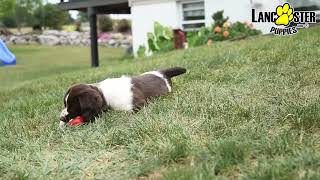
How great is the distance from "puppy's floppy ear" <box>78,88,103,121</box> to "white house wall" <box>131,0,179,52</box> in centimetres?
1398

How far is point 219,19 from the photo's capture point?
54.6 ft

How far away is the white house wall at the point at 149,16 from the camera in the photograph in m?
18.7

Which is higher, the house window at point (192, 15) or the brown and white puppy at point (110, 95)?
the house window at point (192, 15)

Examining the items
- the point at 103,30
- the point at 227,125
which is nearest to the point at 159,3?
the point at 227,125

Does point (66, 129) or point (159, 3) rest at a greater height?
point (159, 3)

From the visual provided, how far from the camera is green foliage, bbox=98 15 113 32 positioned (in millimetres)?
57500

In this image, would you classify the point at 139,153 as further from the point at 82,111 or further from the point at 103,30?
the point at 103,30

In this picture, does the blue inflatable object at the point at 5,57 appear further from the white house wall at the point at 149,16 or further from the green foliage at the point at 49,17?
the green foliage at the point at 49,17

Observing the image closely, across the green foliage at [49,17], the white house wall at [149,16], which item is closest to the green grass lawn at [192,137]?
the white house wall at [149,16]

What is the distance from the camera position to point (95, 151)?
380 centimetres

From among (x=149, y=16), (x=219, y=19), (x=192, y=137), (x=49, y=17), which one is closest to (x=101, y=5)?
(x=149, y=16)

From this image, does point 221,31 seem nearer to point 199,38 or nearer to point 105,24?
point 199,38

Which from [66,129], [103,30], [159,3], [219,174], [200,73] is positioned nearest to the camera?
[219,174]

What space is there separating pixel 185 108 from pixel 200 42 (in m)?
12.1
